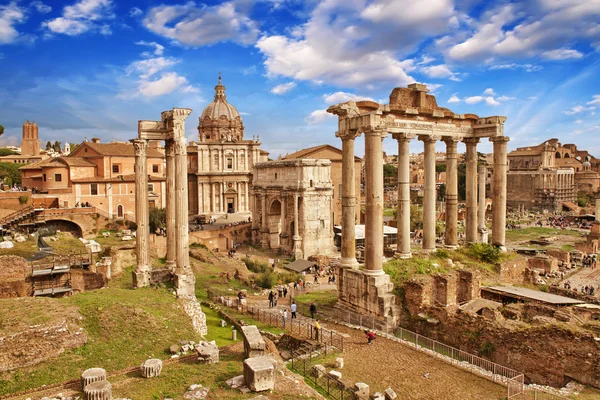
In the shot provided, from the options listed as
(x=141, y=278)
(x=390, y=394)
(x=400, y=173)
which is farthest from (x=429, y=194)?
(x=141, y=278)

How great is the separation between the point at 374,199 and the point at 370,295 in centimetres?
352

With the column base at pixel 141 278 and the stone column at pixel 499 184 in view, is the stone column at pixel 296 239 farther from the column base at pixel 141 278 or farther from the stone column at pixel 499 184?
the column base at pixel 141 278

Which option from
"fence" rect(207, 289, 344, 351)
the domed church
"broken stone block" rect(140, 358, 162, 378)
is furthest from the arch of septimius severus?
the domed church

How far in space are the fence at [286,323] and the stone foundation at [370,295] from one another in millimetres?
1902

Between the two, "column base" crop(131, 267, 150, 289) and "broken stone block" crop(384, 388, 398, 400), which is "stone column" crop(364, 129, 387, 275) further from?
"column base" crop(131, 267, 150, 289)

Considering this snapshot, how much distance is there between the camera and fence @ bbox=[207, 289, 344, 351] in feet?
48.6

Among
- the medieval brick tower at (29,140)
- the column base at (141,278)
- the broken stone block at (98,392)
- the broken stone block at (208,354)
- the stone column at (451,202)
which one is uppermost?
the medieval brick tower at (29,140)

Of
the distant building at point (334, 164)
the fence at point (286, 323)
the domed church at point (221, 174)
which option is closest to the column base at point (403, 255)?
the fence at point (286, 323)

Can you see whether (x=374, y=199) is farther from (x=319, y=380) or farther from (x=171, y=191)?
(x=171, y=191)

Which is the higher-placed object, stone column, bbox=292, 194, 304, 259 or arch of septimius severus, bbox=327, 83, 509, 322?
arch of septimius severus, bbox=327, 83, 509, 322

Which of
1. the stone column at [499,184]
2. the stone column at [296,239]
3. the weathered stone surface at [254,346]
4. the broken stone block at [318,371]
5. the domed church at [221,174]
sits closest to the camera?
the weathered stone surface at [254,346]

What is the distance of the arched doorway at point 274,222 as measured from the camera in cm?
4353

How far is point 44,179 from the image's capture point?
132 ft

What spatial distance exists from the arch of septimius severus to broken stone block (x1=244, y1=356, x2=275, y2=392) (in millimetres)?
7167
